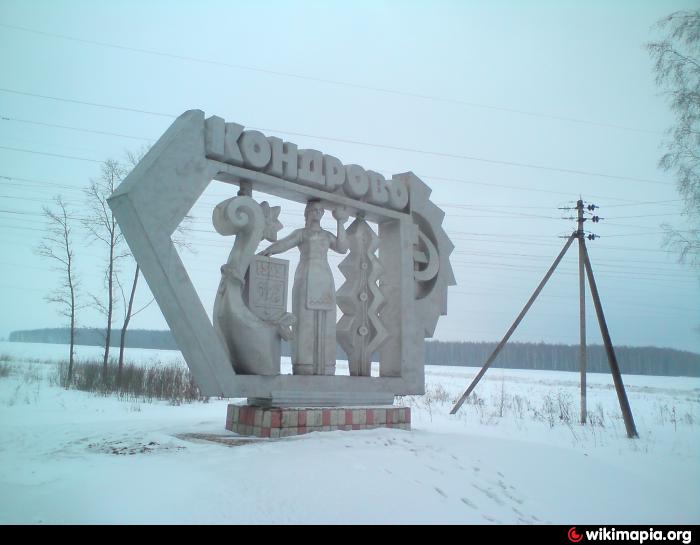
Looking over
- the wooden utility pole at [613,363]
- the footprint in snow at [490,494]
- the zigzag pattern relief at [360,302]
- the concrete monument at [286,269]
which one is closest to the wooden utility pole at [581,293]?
the wooden utility pole at [613,363]

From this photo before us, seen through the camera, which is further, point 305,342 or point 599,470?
point 305,342

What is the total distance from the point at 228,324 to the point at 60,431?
2.40 m

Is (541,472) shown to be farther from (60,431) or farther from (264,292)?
(60,431)

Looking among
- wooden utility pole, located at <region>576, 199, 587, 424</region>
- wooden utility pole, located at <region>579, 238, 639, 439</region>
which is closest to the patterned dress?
wooden utility pole, located at <region>579, 238, 639, 439</region>
